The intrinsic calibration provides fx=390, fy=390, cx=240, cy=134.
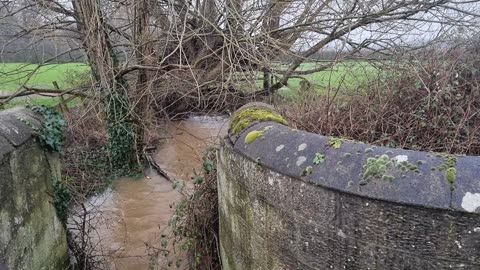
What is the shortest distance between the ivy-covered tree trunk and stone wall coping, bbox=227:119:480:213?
7.26m

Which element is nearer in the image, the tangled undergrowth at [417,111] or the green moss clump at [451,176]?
the green moss clump at [451,176]

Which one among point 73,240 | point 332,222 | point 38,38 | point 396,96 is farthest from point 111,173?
point 332,222

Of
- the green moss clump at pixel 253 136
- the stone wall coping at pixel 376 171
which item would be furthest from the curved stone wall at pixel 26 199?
the stone wall coping at pixel 376 171

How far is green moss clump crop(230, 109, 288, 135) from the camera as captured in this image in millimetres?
3729

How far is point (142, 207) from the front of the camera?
9.24 m

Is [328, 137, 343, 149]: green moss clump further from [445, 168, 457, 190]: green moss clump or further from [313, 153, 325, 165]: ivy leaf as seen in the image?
[445, 168, 457, 190]: green moss clump

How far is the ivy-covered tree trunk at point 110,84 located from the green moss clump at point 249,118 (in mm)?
5983

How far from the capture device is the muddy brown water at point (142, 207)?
22.6 ft

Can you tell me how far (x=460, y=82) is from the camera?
432 cm

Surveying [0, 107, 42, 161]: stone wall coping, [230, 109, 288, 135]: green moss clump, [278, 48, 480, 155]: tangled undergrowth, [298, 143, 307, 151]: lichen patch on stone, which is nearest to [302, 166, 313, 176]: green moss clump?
[298, 143, 307, 151]: lichen patch on stone

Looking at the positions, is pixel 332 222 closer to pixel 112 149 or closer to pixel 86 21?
pixel 86 21

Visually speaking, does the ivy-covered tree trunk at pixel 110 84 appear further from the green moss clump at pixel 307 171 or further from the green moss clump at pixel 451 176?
the green moss clump at pixel 451 176

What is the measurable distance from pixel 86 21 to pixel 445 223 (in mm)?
8754

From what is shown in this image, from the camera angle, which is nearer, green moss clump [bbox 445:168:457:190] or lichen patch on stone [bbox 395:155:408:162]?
green moss clump [bbox 445:168:457:190]
